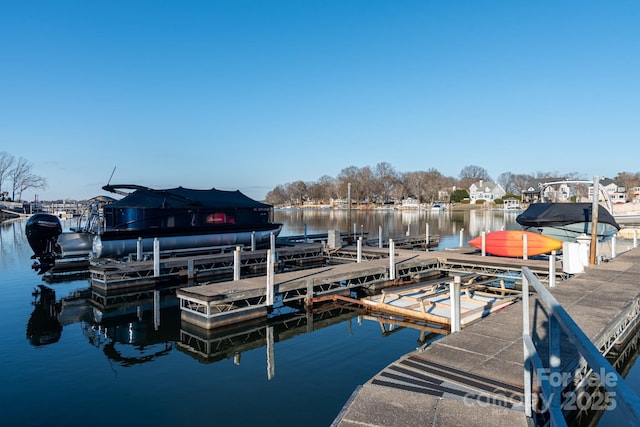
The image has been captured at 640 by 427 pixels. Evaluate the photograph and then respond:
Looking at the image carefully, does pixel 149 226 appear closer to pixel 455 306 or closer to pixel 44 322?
pixel 44 322

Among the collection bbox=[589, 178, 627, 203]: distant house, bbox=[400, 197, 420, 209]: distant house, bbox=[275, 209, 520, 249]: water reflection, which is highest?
bbox=[589, 178, 627, 203]: distant house

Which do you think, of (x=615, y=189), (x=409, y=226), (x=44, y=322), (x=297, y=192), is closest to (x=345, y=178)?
(x=297, y=192)

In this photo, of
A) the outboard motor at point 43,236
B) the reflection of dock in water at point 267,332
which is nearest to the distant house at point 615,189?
the reflection of dock in water at point 267,332

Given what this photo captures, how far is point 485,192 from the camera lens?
129 metres

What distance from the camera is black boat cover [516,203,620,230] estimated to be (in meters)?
22.1

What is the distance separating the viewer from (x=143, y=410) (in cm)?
720

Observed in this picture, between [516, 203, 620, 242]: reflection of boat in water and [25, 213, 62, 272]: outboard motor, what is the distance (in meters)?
25.1

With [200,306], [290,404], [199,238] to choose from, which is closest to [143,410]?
[290,404]

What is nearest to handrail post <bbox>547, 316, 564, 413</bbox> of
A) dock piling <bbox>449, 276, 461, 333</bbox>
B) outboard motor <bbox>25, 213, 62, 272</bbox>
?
dock piling <bbox>449, 276, 461, 333</bbox>

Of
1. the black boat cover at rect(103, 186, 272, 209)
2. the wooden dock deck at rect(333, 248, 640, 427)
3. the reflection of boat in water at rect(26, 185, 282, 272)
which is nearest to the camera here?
the wooden dock deck at rect(333, 248, 640, 427)

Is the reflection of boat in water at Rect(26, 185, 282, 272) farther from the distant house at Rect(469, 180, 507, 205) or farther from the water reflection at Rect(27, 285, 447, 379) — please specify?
the distant house at Rect(469, 180, 507, 205)

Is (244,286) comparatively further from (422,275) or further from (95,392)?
(422,275)

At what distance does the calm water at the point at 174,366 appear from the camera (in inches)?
280

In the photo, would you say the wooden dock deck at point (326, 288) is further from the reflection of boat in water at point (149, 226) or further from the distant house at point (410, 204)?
the distant house at point (410, 204)
